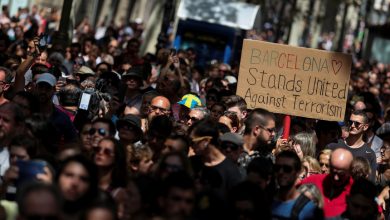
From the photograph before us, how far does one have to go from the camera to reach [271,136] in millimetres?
10844

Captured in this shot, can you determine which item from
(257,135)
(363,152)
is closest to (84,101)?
(257,135)

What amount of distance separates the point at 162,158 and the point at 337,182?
1818 millimetres

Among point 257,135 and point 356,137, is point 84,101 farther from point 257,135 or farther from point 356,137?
point 356,137

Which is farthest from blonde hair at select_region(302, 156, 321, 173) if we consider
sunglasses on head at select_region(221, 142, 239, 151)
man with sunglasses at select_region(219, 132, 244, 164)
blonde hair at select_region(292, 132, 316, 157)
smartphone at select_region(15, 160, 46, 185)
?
smartphone at select_region(15, 160, 46, 185)

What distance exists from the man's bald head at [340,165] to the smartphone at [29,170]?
246 centimetres

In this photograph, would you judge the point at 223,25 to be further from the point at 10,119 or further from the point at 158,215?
the point at 158,215

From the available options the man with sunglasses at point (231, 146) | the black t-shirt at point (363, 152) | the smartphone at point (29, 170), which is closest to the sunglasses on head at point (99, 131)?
the man with sunglasses at point (231, 146)

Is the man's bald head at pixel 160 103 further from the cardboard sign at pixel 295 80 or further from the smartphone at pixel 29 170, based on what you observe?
the smartphone at pixel 29 170

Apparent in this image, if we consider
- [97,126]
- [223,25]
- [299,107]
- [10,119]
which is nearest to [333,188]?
[97,126]

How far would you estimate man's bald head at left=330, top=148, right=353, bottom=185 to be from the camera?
9.48 m

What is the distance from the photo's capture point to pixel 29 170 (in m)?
8.23

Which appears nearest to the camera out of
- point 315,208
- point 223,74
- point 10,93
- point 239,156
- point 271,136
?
point 315,208

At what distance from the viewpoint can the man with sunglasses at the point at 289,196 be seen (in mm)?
8570

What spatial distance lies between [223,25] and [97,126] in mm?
15549
